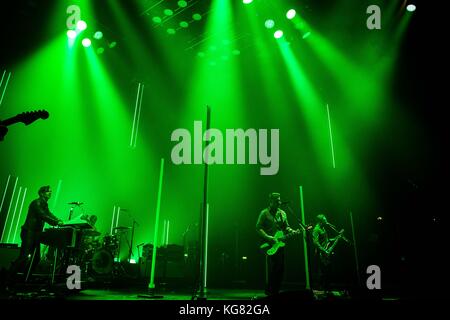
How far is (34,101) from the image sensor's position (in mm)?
8453

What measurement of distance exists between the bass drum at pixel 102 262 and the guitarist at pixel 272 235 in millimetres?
4253

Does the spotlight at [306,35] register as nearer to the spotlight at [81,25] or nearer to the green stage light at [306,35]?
the green stage light at [306,35]

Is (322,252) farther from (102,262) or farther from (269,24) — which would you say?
(269,24)

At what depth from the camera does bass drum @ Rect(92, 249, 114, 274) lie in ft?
24.4

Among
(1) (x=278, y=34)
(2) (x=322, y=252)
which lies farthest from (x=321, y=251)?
(1) (x=278, y=34)

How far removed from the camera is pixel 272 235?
517 cm

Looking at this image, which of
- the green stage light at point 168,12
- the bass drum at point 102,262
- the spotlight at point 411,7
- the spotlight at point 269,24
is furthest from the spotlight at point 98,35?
the spotlight at point 411,7

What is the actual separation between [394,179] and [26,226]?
9.10 m

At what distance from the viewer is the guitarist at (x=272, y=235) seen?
4.97 m

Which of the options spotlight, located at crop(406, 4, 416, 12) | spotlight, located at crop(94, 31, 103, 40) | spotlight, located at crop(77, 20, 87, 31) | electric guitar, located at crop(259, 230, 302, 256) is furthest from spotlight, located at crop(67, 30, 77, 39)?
spotlight, located at crop(406, 4, 416, 12)

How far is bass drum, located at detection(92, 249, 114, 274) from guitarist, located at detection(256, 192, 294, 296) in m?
4.25

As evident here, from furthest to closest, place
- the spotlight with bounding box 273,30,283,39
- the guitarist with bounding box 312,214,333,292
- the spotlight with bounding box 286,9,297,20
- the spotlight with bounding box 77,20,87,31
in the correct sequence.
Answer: the spotlight with bounding box 273,30,283,39
the spotlight with bounding box 77,20,87,31
the spotlight with bounding box 286,9,297,20
the guitarist with bounding box 312,214,333,292

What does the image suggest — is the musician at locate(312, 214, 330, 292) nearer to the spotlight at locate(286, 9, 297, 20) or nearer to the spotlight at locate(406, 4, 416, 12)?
the spotlight at locate(286, 9, 297, 20)
